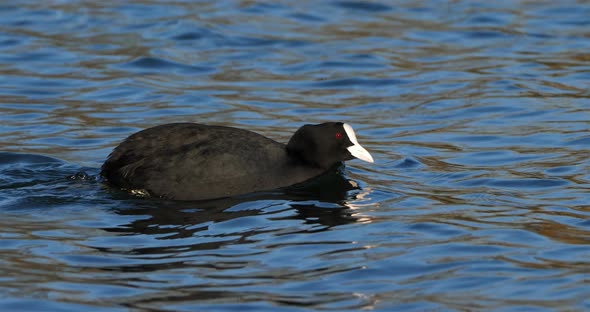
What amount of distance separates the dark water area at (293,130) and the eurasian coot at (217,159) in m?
0.14

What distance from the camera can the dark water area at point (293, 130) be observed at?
6070mm

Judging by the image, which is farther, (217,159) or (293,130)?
(293,130)

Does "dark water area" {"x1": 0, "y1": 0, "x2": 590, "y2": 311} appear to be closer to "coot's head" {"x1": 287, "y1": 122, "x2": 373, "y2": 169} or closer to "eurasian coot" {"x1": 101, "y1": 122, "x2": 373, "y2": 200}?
"eurasian coot" {"x1": 101, "y1": 122, "x2": 373, "y2": 200}

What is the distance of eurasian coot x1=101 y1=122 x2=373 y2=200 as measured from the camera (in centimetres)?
794

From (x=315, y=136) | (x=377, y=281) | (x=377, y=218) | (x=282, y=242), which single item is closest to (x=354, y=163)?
(x=315, y=136)

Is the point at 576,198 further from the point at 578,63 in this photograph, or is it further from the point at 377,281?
the point at 578,63

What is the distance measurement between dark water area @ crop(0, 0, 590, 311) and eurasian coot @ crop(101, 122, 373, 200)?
136mm

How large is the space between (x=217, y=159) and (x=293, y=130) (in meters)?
2.51

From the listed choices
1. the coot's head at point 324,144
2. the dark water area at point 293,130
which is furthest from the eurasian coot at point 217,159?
the dark water area at point 293,130

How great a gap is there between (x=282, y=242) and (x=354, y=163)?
2.72 meters

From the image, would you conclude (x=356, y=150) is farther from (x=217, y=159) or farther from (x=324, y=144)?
(x=217, y=159)

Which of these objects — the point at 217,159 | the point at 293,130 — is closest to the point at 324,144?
the point at 217,159

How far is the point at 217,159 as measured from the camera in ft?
26.2

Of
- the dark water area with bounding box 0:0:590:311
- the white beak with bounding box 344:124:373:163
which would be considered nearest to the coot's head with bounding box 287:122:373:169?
the white beak with bounding box 344:124:373:163
